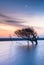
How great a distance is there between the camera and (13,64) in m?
4.24

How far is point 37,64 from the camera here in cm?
427

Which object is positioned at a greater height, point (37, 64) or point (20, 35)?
point (20, 35)

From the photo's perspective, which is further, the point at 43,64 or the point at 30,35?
the point at 30,35

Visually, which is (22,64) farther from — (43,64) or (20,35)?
(20,35)

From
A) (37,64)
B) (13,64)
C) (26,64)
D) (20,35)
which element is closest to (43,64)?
(37,64)

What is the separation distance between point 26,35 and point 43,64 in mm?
7955

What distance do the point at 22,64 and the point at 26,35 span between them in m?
8.02

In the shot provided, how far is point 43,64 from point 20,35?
7.64 m

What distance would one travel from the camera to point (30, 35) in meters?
12.3

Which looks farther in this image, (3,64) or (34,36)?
(34,36)

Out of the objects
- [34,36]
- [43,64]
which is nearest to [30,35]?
[34,36]

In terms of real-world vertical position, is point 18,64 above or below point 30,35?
below

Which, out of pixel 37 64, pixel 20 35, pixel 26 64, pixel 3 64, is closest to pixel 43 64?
pixel 37 64

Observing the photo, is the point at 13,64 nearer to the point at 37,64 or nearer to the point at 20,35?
the point at 37,64
